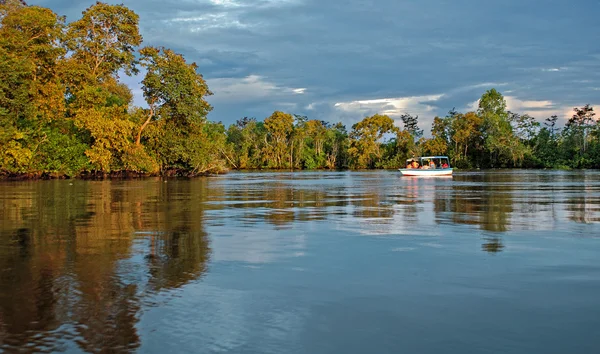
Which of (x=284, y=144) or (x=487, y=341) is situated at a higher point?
(x=284, y=144)

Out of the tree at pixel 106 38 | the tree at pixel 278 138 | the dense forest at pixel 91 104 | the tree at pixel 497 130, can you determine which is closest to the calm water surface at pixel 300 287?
the dense forest at pixel 91 104

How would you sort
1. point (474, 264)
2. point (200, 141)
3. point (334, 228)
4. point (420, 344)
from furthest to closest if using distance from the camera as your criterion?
1. point (200, 141)
2. point (334, 228)
3. point (474, 264)
4. point (420, 344)

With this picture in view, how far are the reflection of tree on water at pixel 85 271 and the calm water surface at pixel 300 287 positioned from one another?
1.1 inches

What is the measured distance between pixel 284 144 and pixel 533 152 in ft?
146

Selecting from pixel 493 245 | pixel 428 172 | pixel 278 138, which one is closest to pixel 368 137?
pixel 278 138

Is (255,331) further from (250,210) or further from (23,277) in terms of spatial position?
(250,210)

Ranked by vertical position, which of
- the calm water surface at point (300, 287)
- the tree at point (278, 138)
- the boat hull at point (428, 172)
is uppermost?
the tree at point (278, 138)

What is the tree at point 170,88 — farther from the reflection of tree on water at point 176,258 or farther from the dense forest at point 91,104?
the reflection of tree on water at point 176,258

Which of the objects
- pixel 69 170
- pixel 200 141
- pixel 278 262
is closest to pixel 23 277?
pixel 278 262

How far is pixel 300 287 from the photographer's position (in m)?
7.21

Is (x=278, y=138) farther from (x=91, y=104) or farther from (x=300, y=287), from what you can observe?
(x=300, y=287)

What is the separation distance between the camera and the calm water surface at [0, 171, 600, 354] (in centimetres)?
523

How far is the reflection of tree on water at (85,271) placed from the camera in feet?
17.8

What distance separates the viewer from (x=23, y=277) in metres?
7.71
